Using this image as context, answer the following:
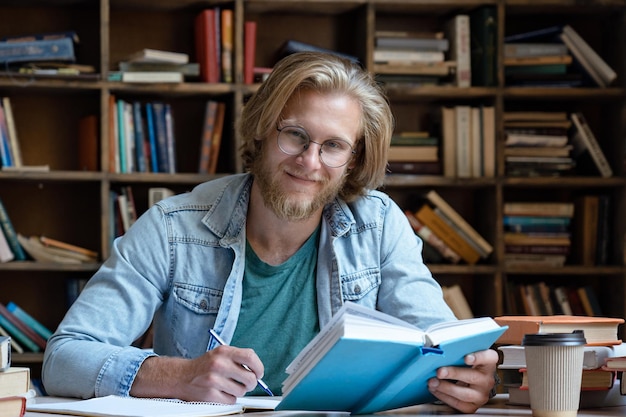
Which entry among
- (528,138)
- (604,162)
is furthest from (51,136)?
(604,162)

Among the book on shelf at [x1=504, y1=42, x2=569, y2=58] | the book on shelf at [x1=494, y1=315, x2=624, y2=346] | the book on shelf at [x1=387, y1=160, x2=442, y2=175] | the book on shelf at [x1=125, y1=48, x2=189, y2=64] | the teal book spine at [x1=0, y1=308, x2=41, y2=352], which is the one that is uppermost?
the book on shelf at [x1=504, y1=42, x2=569, y2=58]

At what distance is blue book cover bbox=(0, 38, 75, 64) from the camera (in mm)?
3365

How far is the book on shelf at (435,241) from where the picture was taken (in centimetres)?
363

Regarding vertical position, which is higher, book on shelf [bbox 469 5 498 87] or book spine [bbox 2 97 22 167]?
book on shelf [bbox 469 5 498 87]

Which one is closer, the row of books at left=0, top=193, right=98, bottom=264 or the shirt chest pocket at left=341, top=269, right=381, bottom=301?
the shirt chest pocket at left=341, top=269, right=381, bottom=301

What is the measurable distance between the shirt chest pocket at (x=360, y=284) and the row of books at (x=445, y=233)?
175 centimetres

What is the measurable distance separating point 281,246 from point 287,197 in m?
0.16

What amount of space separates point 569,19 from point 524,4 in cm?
38

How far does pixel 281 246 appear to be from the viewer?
6.45ft

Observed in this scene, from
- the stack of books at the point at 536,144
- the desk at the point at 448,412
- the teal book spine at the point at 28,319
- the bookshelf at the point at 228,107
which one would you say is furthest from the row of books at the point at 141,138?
the desk at the point at 448,412

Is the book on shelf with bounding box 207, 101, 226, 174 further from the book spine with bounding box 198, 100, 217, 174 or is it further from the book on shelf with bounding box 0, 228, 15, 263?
the book on shelf with bounding box 0, 228, 15, 263

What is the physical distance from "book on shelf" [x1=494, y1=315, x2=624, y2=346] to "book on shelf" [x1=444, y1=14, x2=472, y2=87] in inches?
89.2

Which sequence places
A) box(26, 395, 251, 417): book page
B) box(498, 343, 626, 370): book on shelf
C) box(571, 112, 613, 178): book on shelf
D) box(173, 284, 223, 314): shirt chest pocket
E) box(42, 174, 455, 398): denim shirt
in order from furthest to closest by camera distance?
box(571, 112, 613, 178): book on shelf
box(173, 284, 223, 314): shirt chest pocket
box(42, 174, 455, 398): denim shirt
box(498, 343, 626, 370): book on shelf
box(26, 395, 251, 417): book page

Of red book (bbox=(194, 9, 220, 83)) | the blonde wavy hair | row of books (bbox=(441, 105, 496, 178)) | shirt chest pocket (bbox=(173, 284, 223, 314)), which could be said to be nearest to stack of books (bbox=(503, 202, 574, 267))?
row of books (bbox=(441, 105, 496, 178))
